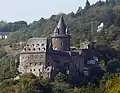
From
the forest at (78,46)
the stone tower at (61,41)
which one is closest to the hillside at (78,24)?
the forest at (78,46)

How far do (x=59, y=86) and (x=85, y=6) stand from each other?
2489 inches

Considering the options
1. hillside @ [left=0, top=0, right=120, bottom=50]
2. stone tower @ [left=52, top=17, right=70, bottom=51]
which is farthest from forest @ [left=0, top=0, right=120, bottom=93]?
stone tower @ [left=52, top=17, right=70, bottom=51]

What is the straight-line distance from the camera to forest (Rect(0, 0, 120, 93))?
62.8 metres

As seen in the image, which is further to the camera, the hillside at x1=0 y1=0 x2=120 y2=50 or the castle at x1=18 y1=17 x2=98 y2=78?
the hillside at x1=0 y1=0 x2=120 y2=50

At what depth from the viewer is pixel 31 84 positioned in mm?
61781

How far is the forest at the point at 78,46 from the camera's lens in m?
62.8

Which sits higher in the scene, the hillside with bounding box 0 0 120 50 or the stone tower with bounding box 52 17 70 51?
the hillside with bounding box 0 0 120 50

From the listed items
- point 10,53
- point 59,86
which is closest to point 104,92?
point 59,86

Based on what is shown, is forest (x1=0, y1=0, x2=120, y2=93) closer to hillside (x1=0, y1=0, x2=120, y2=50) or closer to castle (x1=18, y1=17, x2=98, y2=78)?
hillside (x1=0, y1=0, x2=120, y2=50)

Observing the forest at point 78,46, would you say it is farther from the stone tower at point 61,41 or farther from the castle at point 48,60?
the stone tower at point 61,41

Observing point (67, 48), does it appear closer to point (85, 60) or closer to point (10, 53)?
point (85, 60)

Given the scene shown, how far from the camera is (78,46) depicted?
80.8m

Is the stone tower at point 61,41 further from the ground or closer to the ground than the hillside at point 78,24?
closer to the ground

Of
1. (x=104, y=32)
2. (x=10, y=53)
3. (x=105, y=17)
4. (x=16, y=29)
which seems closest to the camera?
(x=10, y=53)
